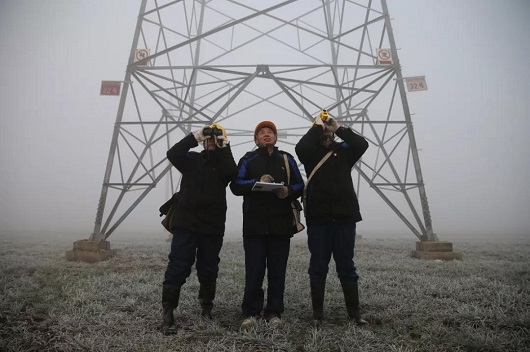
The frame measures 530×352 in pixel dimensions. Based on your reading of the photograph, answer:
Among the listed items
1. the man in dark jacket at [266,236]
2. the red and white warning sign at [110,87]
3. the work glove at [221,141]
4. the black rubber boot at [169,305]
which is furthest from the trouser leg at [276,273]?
the red and white warning sign at [110,87]

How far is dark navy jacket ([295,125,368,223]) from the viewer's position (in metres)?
3.29

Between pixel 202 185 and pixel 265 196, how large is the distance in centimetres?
66

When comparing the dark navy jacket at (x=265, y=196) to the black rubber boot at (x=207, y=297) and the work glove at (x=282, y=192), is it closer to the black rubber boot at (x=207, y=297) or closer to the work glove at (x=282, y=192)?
the work glove at (x=282, y=192)

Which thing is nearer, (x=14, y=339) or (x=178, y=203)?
(x=14, y=339)

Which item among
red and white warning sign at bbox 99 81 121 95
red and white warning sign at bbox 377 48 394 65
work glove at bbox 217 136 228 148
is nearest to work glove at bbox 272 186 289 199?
work glove at bbox 217 136 228 148

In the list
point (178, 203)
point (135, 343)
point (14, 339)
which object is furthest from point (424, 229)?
point (14, 339)

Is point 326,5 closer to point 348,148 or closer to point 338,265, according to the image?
point 348,148

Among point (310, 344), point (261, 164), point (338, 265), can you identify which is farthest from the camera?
point (261, 164)

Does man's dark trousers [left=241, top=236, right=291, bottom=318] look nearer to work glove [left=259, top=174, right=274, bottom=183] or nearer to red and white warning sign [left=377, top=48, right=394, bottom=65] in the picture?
work glove [left=259, top=174, right=274, bottom=183]

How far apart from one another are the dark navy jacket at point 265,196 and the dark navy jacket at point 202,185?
17cm

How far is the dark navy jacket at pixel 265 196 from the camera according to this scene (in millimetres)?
3301

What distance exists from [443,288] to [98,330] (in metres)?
4.22

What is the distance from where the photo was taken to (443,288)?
4469 millimetres

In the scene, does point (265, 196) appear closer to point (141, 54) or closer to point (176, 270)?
point (176, 270)
